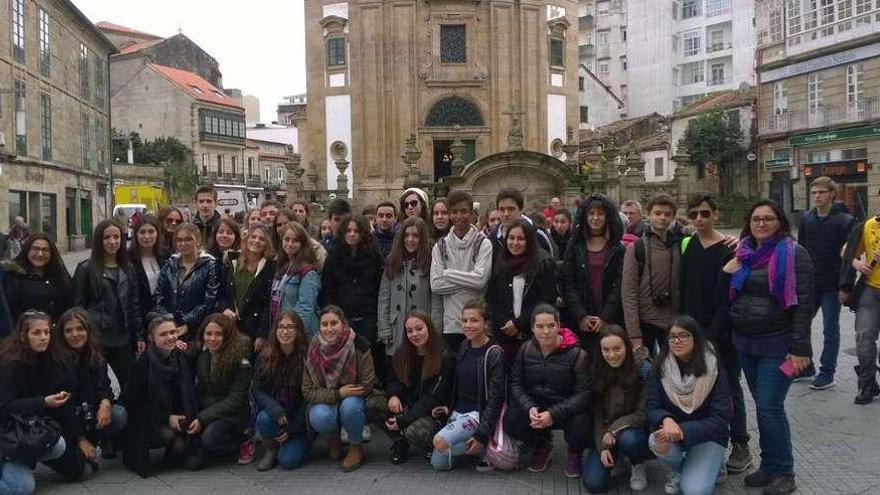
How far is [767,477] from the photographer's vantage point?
5258mm

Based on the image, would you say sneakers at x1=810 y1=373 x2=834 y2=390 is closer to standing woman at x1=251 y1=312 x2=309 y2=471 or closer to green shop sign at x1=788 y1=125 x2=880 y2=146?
standing woman at x1=251 y1=312 x2=309 y2=471

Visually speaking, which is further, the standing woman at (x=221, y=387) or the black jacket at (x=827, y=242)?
the black jacket at (x=827, y=242)

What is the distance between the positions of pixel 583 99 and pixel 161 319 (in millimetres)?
51413

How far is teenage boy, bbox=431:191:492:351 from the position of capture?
6.37 m

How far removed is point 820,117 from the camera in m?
31.7

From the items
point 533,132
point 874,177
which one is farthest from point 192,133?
point 874,177

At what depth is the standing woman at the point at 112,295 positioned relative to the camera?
6.51 metres

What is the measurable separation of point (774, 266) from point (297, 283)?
12.0ft

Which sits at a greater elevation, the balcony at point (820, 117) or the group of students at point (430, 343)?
the balcony at point (820, 117)

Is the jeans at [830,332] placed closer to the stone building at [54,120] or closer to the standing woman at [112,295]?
the standing woman at [112,295]

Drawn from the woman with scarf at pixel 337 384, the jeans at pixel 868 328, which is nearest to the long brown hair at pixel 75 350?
the woman with scarf at pixel 337 384

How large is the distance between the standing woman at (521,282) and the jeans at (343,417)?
4.05 feet

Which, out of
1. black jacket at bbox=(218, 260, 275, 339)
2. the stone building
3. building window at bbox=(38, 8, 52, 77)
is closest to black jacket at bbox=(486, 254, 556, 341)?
black jacket at bbox=(218, 260, 275, 339)

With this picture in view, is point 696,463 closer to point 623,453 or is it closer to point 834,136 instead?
point 623,453
